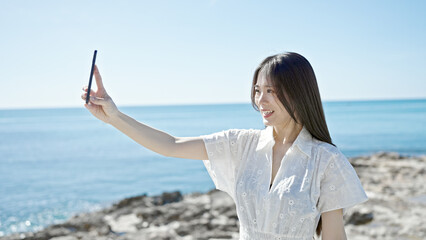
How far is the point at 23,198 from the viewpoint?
1352 centimetres

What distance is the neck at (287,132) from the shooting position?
251cm

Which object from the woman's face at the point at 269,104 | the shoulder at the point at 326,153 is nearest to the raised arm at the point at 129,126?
the woman's face at the point at 269,104

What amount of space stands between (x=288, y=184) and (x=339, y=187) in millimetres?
271

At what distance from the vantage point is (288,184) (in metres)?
2.30

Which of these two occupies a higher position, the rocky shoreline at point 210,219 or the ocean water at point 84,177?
the rocky shoreline at point 210,219

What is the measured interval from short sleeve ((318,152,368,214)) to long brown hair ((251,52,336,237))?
186mm

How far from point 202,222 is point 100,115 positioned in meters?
5.98

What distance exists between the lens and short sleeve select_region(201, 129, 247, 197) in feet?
8.32

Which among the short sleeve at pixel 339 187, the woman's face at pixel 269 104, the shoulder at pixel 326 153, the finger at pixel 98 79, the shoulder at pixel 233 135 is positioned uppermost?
the finger at pixel 98 79

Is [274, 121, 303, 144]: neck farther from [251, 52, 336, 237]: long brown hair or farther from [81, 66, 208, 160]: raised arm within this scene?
[81, 66, 208, 160]: raised arm

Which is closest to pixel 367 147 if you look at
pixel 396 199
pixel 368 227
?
pixel 396 199

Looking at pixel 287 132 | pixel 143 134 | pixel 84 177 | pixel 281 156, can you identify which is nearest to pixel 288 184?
pixel 281 156

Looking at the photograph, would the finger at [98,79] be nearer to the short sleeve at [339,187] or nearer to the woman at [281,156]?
the woman at [281,156]

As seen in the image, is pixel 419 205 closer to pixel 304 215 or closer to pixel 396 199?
Result: pixel 396 199
